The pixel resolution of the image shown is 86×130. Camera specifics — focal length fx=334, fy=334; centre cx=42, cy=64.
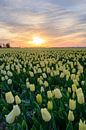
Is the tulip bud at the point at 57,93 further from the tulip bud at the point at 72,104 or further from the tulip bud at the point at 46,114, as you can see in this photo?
the tulip bud at the point at 46,114

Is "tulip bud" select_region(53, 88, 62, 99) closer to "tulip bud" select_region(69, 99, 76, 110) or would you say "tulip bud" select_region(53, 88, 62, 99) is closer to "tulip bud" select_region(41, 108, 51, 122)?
"tulip bud" select_region(69, 99, 76, 110)

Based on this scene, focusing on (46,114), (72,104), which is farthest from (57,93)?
(46,114)

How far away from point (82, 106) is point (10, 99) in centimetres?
93

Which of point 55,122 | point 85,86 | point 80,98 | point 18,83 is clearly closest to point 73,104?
point 80,98

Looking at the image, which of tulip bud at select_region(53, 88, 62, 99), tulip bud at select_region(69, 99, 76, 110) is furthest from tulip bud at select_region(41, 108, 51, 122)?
tulip bud at select_region(53, 88, 62, 99)

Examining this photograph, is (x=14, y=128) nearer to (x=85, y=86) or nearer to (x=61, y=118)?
(x=61, y=118)

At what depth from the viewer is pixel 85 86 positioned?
5.71m

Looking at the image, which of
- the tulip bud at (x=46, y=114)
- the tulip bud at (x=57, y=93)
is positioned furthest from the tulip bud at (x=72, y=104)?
the tulip bud at (x=57, y=93)

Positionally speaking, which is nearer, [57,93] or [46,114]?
[46,114]

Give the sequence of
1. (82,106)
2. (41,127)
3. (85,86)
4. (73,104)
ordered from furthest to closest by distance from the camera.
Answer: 1. (85,86)
2. (82,106)
3. (73,104)
4. (41,127)

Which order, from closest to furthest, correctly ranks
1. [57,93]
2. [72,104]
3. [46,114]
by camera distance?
[46,114] < [72,104] < [57,93]

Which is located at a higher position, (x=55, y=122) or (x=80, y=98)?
(x=80, y=98)

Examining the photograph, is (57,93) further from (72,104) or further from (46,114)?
(46,114)

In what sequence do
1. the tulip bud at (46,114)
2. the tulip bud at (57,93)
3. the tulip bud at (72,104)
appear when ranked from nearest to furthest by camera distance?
1. the tulip bud at (46,114)
2. the tulip bud at (72,104)
3. the tulip bud at (57,93)
